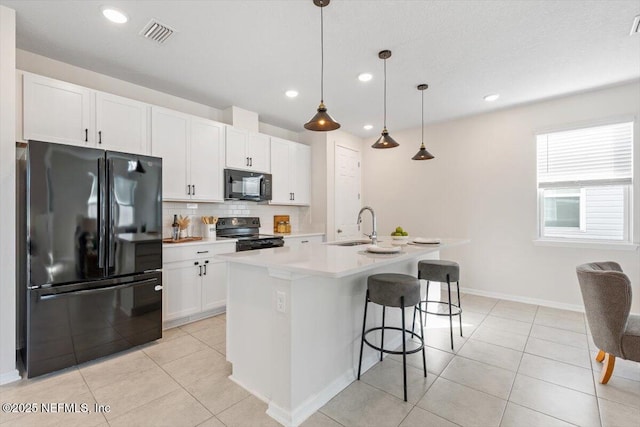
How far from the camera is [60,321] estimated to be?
→ 2.24 metres

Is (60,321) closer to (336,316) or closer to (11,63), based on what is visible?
(11,63)

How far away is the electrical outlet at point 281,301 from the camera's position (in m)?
1.76

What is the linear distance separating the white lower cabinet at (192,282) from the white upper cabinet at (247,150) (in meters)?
1.21

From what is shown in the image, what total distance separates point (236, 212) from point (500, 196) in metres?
3.91

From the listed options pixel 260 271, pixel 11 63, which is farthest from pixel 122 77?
pixel 260 271

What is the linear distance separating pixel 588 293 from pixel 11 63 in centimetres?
460

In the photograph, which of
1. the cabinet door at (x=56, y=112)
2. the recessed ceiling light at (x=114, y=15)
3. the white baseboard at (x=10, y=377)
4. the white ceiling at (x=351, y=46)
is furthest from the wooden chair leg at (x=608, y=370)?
the cabinet door at (x=56, y=112)

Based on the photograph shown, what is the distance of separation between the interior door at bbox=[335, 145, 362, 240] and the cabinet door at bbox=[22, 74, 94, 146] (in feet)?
11.5

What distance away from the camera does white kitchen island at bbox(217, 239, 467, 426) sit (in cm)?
175

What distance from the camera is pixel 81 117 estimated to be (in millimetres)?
2734

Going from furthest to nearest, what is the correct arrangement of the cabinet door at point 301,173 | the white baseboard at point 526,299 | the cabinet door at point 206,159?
the cabinet door at point 301,173
the white baseboard at point 526,299
the cabinet door at point 206,159

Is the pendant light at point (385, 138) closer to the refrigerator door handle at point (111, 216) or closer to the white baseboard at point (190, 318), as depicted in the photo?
the refrigerator door handle at point (111, 216)

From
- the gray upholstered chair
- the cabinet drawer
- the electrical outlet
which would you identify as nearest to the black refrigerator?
the cabinet drawer

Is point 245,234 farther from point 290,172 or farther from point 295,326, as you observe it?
point 295,326
